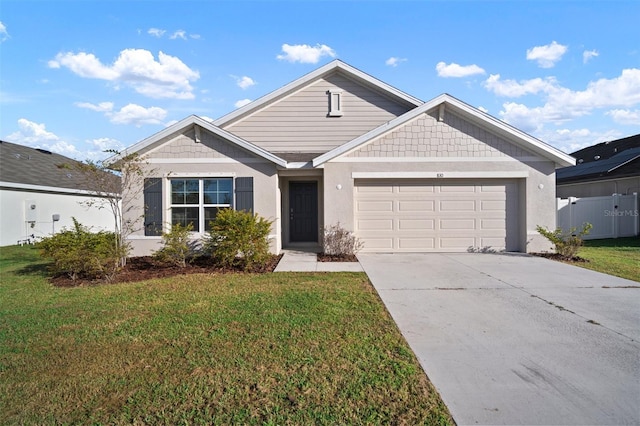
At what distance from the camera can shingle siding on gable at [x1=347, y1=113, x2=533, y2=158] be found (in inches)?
436

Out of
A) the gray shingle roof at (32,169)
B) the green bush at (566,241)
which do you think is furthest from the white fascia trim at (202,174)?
the green bush at (566,241)

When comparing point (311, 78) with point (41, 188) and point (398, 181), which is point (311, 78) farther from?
point (41, 188)

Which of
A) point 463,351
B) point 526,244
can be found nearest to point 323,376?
point 463,351

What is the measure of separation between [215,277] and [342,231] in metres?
4.08

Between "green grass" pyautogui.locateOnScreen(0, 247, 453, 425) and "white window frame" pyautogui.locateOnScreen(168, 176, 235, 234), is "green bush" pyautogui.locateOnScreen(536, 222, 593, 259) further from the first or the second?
"white window frame" pyautogui.locateOnScreen(168, 176, 235, 234)

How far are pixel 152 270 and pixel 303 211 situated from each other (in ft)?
18.7

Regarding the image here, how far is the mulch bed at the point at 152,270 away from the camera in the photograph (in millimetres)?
8117

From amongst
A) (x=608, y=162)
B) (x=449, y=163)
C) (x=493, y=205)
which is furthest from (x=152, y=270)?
(x=608, y=162)

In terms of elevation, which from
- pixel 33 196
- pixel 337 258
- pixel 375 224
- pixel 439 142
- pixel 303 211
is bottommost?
pixel 337 258

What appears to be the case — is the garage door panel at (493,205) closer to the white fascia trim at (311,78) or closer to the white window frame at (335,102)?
the white fascia trim at (311,78)

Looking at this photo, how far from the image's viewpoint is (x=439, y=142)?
11.1 metres

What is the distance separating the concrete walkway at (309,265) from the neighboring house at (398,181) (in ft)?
3.08

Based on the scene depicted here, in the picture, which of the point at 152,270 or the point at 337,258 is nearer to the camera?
the point at 152,270

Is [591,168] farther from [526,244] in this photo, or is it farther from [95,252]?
[95,252]
